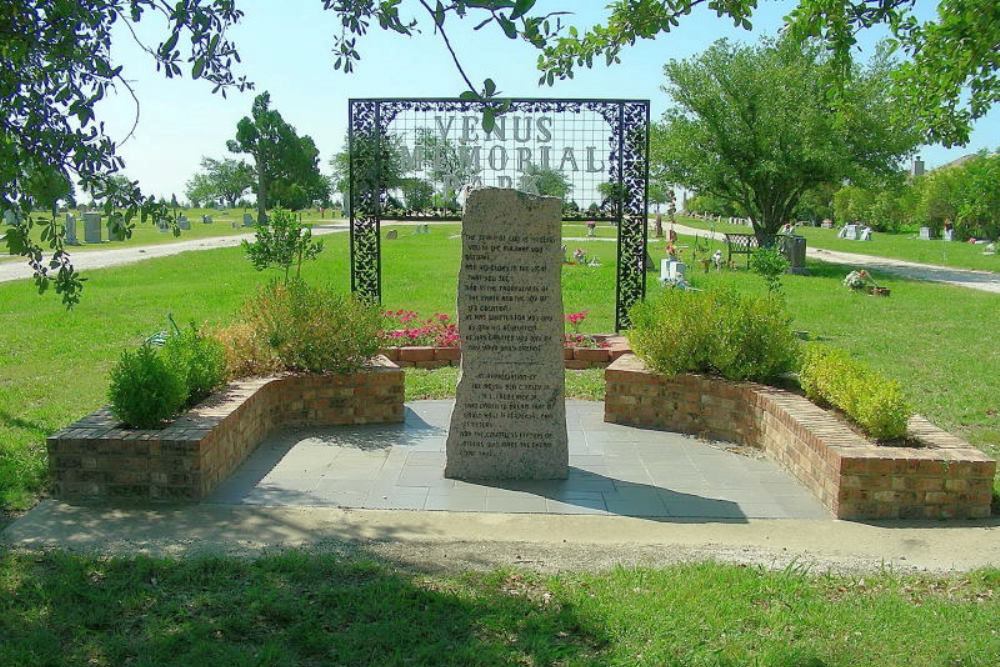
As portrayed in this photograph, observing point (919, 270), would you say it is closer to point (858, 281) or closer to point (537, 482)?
point (858, 281)

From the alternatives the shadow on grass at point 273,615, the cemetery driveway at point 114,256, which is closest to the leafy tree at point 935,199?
the cemetery driveway at point 114,256

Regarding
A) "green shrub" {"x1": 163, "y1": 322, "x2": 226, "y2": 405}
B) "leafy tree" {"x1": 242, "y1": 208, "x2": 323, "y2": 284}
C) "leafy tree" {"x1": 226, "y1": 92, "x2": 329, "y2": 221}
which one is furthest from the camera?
"leafy tree" {"x1": 226, "y1": 92, "x2": 329, "y2": 221}

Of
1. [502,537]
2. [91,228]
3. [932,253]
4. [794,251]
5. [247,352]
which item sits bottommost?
[502,537]

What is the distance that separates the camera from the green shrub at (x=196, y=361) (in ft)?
21.7

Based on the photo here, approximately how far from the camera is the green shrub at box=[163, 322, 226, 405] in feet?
21.7

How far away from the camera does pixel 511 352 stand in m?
6.37

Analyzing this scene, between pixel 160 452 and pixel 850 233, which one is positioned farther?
pixel 850 233

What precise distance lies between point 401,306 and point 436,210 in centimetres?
567

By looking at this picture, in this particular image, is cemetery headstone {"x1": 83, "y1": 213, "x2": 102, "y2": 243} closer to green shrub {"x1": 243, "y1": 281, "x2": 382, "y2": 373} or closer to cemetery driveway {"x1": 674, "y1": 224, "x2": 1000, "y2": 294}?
cemetery driveway {"x1": 674, "y1": 224, "x2": 1000, "y2": 294}

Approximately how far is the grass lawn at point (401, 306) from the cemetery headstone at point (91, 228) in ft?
35.1

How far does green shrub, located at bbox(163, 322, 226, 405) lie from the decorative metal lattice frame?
155 inches

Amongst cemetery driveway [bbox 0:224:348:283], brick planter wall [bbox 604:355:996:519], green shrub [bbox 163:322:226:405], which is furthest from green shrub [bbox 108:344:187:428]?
cemetery driveway [bbox 0:224:348:283]

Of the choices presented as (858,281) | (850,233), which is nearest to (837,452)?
(858,281)

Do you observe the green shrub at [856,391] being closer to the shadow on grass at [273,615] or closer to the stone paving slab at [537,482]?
the stone paving slab at [537,482]
